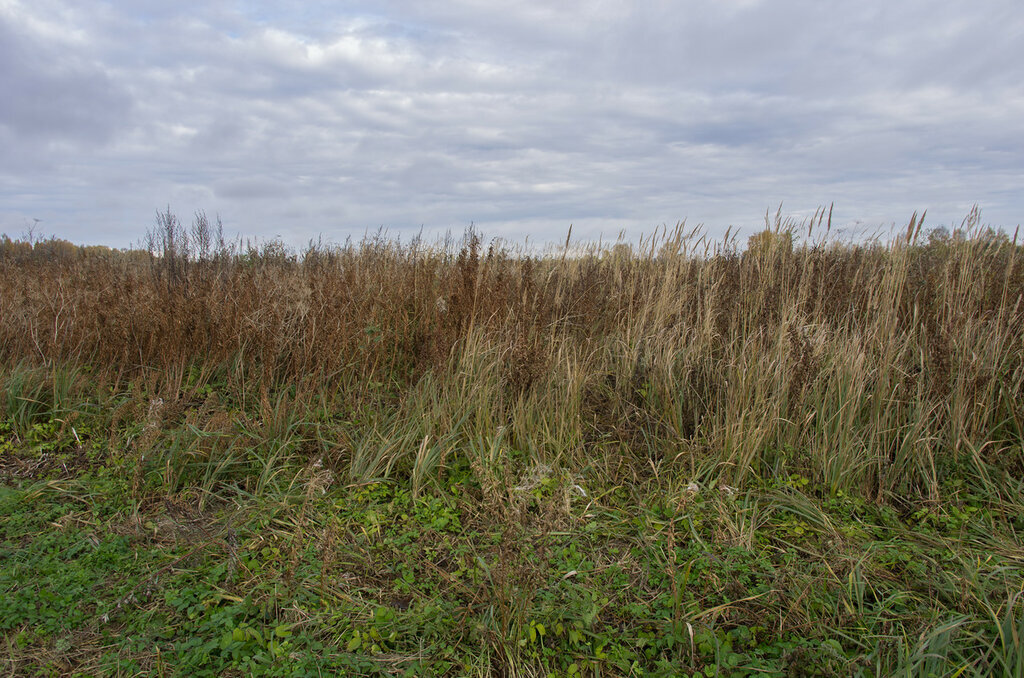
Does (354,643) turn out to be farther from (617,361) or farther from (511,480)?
(617,361)

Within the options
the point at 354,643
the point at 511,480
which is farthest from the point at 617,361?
the point at 354,643

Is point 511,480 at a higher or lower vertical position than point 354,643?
higher

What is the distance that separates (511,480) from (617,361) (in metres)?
1.80

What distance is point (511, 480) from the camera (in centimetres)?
291

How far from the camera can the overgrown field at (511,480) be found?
7.07 ft

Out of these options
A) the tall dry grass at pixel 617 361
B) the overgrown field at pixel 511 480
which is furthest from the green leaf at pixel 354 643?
the tall dry grass at pixel 617 361

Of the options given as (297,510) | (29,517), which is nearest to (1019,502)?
(297,510)

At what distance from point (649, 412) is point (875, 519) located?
1370 mm

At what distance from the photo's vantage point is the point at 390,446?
3.35m

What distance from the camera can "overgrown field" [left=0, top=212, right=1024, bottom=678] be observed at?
2154 millimetres

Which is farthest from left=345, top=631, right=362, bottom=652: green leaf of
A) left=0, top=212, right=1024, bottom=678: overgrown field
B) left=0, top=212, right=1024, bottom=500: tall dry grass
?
left=0, top=212, right=1024, bottom=500: tall dry grass

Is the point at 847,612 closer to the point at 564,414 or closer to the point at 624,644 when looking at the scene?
the point at 624,644

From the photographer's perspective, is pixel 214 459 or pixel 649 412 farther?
pixel 649 412

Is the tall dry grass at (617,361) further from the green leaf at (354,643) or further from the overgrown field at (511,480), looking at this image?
the green leaf at (354,643)
